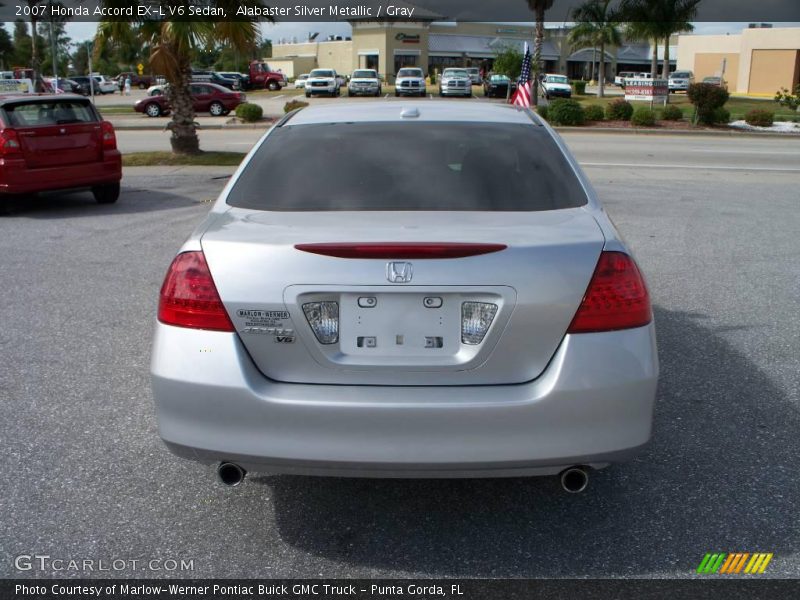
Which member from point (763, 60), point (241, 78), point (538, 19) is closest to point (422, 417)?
point (538, 19)

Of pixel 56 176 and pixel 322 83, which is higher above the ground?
pixel 56 176

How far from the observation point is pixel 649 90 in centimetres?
3381

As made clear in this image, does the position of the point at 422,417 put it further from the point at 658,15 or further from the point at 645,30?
the point at 645,30

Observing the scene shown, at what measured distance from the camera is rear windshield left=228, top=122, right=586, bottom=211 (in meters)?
3.61

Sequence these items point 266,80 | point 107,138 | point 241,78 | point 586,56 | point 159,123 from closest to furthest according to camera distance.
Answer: point 107,138 < point 159,123 < point 241,78 < point 266,80 < point 586,56

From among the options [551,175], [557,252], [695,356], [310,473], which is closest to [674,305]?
[695,356]

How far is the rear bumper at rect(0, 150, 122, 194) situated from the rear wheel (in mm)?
24614

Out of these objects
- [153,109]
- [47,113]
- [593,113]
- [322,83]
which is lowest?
[153,109]

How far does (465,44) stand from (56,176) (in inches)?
3230

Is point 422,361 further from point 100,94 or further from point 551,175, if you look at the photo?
point 100,94

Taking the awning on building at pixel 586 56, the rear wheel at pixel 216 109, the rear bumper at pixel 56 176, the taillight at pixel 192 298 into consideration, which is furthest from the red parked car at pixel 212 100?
the awning on building at pixel 586 56

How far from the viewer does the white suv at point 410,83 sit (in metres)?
48.2

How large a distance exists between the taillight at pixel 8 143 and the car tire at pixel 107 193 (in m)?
1.36

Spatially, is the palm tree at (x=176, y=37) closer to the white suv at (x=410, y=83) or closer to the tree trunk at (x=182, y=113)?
the tree trunk at (x=182, y=113)
